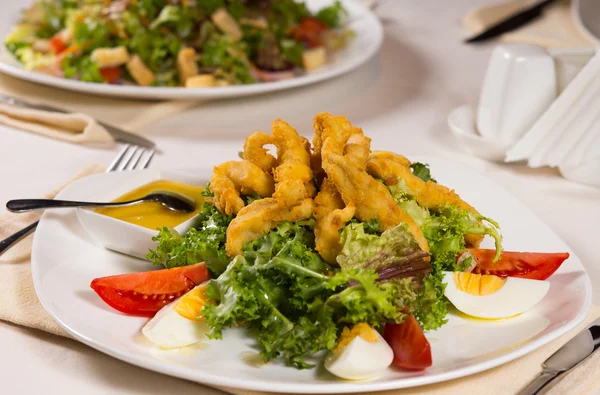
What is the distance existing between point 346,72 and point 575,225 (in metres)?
1.91

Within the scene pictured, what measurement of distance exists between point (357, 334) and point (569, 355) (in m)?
0.73

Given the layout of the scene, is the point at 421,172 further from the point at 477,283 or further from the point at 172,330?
the point at 172,330

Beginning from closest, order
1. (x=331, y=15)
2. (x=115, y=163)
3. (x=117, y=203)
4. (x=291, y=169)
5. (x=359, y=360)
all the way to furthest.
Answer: (x=359, y=360) → (x=291, y=169) → (x=117, y=203) → (x=115, y=163) → (x=331, y=15)

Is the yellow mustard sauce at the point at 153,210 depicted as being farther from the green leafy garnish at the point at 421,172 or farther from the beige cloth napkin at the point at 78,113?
the beige cloth napkin at the point at 78,113

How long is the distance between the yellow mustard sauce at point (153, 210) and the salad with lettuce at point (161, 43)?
1.49 meters

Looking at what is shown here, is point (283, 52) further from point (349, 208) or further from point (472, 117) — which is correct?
point (349, 208)

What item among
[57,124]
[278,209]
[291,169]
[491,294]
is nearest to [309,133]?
[57,124]

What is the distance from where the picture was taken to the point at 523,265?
2.66 m

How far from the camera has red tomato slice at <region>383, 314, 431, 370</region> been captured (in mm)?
2164

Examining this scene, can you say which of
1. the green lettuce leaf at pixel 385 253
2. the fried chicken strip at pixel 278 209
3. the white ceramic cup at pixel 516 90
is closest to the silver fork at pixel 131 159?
the fried chicken strip at pixel 278 209

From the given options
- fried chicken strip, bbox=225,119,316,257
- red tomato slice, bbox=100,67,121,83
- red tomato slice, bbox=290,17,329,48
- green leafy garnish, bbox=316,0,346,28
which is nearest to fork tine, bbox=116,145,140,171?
red tomato slice, bbox=100,67,121,83

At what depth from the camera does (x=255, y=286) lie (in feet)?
7.60

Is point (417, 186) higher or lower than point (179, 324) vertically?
higher

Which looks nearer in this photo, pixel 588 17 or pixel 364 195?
pixel 364 195
